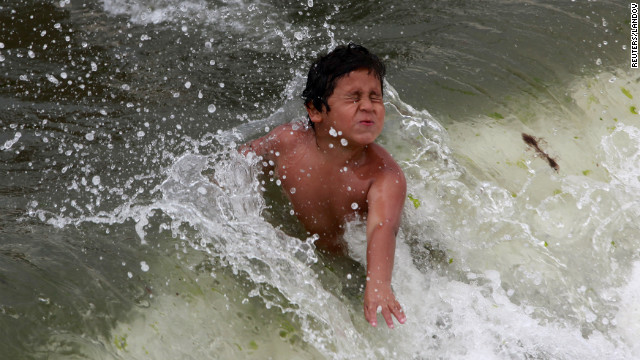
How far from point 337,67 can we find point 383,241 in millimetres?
741

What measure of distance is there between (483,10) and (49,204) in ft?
9.19

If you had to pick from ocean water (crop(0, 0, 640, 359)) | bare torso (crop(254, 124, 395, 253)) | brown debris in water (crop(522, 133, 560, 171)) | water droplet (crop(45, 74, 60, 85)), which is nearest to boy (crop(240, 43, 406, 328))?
bare torso (crop(254, 124, 395, 253))

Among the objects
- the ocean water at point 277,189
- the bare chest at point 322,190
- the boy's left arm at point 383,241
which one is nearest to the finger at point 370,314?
the boy's left arm at point 383,241

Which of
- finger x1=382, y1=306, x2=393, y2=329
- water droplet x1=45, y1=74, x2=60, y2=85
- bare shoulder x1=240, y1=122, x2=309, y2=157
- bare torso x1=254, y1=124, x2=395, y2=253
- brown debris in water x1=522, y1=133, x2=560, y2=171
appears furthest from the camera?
water droplet x1=45, y1=74, x2=60, y2=85

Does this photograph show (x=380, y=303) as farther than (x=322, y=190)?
No

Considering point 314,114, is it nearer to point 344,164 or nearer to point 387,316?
point 344,164

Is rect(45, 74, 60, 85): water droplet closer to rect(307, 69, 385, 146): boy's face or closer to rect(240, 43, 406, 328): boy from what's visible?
rect(240, 43, 406, 328): boy

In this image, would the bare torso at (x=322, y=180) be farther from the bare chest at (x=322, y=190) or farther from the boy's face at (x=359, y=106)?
the boy's face at (x=359, y=106)

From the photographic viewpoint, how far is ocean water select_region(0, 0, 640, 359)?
2.73 meters

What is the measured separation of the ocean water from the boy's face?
490 millimetres

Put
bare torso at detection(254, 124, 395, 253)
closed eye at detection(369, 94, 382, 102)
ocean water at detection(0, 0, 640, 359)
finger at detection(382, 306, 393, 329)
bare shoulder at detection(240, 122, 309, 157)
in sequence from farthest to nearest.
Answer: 1. bare shoulder at detection(240, 122, 309, 157)
2. bare torso at detection(254, 124, 395, 253)
3. closed eye at detection(369, 94, 382, 102)
4. ocean water at detection(0, 0, 640, 359)
5. finger at detection(382, 306, 393, 329)

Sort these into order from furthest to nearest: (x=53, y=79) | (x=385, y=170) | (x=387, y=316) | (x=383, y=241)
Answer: (x=53, y=79), (x=385, y=170), (x=383, y=241), (x=387, y=316)

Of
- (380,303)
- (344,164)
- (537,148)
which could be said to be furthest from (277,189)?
(537,148)

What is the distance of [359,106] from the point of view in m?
2.82
